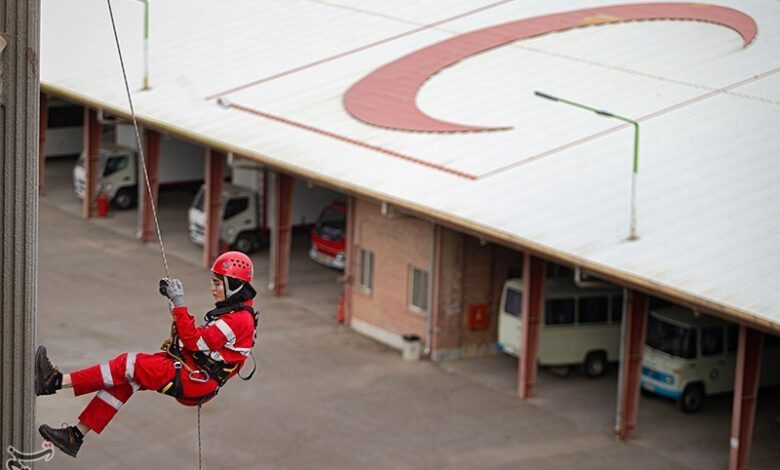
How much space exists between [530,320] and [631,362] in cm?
268

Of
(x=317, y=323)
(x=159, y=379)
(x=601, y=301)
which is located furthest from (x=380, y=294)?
(x=159, y=379)

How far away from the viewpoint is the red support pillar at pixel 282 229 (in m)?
39.5

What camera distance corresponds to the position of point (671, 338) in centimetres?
3203

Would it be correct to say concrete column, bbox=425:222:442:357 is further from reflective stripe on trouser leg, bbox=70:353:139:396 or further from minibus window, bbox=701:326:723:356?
reflective stripe on trouser leg, bbox=70:353:139:396

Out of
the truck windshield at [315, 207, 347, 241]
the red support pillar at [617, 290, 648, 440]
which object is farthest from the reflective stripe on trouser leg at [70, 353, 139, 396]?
the truck windshield at [315, 207, 347, 241]

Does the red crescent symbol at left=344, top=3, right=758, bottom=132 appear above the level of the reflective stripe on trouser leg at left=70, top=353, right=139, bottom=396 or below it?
Answer: below

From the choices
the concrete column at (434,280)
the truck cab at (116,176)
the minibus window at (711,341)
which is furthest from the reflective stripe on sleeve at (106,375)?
the truck cab at (116,176)

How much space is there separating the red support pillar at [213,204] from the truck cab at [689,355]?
539 inches

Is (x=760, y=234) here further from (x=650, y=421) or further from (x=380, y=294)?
(x=380, y=294)

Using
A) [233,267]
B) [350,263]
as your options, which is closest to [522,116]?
[350,263]

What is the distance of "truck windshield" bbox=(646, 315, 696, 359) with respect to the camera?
31.8 m

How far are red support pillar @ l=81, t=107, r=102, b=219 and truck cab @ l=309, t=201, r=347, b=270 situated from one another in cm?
759

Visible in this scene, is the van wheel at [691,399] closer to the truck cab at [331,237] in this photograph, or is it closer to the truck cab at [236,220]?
the truck cab at [331,237]

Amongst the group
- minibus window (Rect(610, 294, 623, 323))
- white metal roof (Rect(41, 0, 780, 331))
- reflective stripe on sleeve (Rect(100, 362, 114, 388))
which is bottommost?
minibus window (Rect(610, 294, 623, 323))
